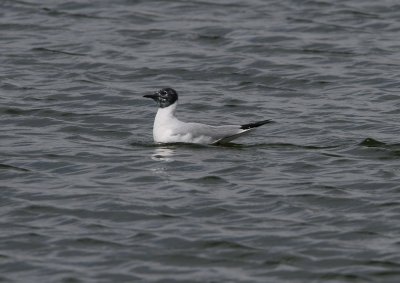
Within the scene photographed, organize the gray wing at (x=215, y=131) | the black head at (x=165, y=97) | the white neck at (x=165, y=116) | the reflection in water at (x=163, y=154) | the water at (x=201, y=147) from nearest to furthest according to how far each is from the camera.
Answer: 1. the water at (x=201, y=147)
2. the reflection in water at (x=163, y=154)
3. the gray wing at (x=215, y=131)
4. the white neck at (x=165, y=116)
5. the black head at (x=165, y=97)

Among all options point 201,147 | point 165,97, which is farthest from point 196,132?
point 165,97

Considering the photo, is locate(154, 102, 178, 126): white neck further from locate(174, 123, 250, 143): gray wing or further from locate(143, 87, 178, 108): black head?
locate(174, 123, 250, 143): gray wing

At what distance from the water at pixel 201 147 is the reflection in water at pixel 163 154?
21 millimetres

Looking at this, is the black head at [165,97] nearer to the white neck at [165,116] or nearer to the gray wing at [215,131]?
the white neck at [165,116]

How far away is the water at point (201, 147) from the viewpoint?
11.8 m

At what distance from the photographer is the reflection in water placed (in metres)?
15.6

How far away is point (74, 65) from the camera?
2077 centimetres

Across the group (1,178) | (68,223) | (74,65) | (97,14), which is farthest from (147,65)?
(68,223)

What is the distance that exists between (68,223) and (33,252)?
0.92 meters

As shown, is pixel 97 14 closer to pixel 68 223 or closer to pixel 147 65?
pixel 147 65

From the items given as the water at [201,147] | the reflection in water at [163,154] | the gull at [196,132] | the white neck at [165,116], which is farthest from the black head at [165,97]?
the reflection in water at [163,154]

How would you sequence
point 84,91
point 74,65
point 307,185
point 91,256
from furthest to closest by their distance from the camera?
point 74,65 → point 84,91 → point 307,185 → point 91,256

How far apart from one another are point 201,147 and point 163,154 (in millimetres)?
614

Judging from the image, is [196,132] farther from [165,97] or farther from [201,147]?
[165,97]
